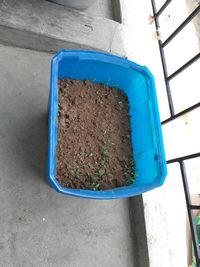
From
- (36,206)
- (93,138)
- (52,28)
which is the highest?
(52,28)

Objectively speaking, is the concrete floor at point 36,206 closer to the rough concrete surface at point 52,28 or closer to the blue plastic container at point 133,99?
the rough concrete surface at point 52,28

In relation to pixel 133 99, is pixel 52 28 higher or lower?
higher

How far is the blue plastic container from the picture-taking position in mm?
980

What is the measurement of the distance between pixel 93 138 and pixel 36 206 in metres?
0.34

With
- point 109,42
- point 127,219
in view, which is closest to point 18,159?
point 127,219

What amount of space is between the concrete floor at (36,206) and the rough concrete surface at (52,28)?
0.24ft

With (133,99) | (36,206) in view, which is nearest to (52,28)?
(133,99)

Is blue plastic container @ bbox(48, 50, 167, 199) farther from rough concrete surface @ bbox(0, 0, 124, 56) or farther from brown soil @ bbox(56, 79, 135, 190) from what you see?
rough concrete surface @ bbox(0, 0, 124, 56)

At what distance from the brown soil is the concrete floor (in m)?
0.14

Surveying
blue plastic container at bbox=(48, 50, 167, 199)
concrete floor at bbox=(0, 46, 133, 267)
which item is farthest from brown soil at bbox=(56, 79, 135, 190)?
concrete floor at bbox=(0, 46, 133, 267)

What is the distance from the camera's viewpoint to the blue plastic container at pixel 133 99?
0.98 m

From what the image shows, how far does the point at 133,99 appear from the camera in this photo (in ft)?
4.17

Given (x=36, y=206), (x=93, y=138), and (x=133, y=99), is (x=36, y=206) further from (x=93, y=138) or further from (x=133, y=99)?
(x=133, y=99)

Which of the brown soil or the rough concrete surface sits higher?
the rough concrete surface
